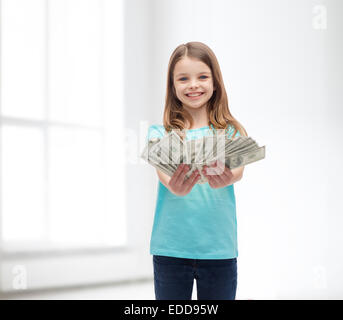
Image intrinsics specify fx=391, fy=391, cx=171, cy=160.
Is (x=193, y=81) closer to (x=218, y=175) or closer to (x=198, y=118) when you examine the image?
(x=198, y=118)

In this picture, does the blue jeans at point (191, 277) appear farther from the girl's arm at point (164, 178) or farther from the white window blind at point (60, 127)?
the white window blind at point (60, 127)

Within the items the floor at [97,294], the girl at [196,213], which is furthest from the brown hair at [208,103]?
the floor at [97,294]

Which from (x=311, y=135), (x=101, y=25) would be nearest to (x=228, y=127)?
(x=311, y=135)

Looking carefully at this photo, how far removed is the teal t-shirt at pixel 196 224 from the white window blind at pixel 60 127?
1.52 m

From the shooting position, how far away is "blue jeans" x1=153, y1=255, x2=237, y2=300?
2.95 ft

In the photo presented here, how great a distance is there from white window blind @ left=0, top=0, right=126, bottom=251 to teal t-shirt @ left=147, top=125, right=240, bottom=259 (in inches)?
60.0

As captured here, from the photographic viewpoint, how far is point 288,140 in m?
2.05

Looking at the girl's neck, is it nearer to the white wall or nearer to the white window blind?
the white wall

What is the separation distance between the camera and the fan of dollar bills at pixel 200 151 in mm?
779

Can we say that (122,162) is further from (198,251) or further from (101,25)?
(198,251)

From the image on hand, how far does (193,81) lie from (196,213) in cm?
32

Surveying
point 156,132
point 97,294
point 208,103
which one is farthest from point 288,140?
point 97,294

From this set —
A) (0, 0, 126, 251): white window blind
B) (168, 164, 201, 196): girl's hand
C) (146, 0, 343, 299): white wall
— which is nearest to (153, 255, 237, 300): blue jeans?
(168, 164, 201, 196): girl's hand

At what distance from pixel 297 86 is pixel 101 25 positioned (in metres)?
1.39
